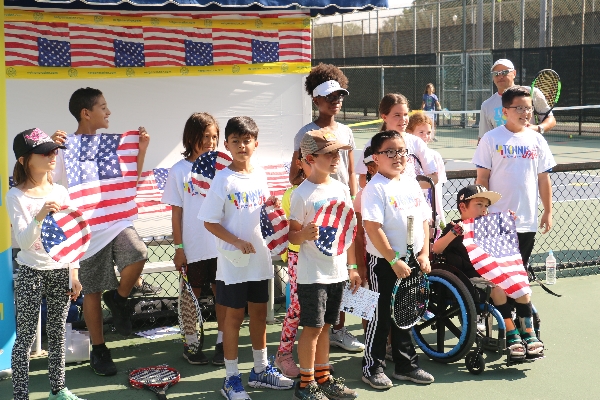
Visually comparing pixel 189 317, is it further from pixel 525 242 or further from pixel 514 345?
pixel 525 242

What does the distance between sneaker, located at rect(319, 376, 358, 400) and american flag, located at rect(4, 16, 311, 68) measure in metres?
3.99

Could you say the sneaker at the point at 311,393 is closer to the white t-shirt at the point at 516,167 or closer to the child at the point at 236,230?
the child at the point at 236,230

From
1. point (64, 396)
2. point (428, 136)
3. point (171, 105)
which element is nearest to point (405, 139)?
point (428, 136)

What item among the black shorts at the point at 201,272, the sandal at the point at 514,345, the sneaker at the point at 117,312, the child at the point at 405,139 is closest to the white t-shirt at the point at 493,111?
the child at the point at 405,139

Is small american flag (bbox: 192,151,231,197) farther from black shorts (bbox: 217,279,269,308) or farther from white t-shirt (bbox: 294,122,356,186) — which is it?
black shorts (bbox: 217,279,269,308)

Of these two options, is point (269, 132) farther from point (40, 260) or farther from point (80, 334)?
point (40, 260)

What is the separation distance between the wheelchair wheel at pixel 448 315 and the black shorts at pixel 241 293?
1.19 m

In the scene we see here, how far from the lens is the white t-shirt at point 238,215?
4.53 meters

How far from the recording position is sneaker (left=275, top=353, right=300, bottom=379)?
4957 millimetres

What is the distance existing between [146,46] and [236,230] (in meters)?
3.43

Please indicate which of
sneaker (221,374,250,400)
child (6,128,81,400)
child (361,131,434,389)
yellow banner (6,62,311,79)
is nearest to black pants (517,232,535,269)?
child (361,131,434,389)

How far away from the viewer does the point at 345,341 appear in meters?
5.53

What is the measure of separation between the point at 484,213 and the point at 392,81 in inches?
864

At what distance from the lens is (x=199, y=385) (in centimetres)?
489
